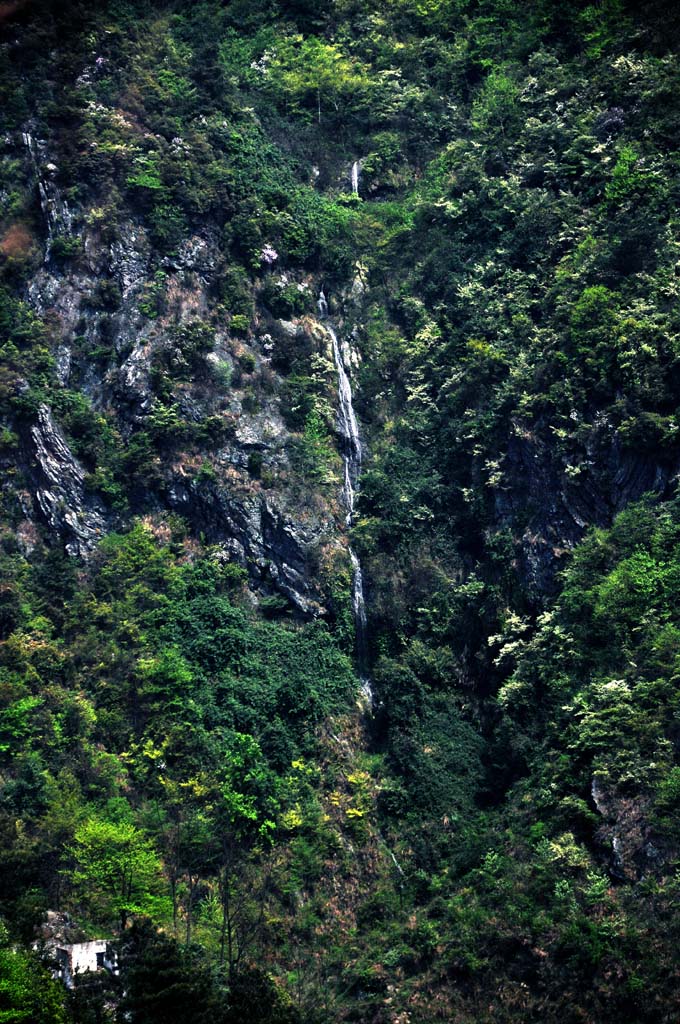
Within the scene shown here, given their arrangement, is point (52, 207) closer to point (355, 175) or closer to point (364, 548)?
point (355, 175)

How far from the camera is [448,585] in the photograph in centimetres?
3556

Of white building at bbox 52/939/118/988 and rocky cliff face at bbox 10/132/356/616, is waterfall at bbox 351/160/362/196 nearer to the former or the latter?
rocky cliff face at bbox 10/132/356/616

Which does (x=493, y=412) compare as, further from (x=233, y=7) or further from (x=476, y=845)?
(x=233, y=7)

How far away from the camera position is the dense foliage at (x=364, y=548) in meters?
27.9

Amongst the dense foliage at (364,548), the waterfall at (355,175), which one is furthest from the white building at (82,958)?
the waterfall at (355,175)

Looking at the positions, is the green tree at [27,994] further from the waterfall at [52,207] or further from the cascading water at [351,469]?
the waterfall at [52,207]

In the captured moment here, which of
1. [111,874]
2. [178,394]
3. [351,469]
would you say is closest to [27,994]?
[111,874]

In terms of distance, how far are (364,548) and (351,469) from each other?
3.20 metres

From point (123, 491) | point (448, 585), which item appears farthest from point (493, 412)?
point (123, 491)

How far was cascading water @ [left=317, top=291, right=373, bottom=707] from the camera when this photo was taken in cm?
3575

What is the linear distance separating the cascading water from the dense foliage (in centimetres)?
45

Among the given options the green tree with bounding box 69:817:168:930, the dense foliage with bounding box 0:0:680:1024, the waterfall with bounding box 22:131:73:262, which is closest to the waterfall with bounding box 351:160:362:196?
the dense foliage with bounding box 0:0:680:1024

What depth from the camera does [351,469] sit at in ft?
127

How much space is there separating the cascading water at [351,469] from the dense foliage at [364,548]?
0.45m
